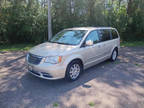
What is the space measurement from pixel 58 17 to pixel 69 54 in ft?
26.5

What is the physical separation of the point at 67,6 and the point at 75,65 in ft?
26.9

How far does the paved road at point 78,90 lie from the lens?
2.84m

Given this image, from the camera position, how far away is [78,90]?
133 inches

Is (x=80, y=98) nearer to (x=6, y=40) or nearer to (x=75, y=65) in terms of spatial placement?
(x=75, y=65)

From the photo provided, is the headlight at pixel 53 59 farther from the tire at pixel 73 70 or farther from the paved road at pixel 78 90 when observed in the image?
the paved road at pixel 78 90

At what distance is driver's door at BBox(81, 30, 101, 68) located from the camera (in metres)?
4.12

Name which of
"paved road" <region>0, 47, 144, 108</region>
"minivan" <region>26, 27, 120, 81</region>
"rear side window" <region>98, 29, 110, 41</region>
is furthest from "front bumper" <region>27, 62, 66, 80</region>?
"rear side window" <region>98, 29, 110, 41</region>

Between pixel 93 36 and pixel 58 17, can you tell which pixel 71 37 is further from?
pixel 58 17

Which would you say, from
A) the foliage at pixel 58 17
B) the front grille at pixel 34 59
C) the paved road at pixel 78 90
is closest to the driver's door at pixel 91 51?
the paved road at pixel 78 90

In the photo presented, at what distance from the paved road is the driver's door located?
A: 49cm

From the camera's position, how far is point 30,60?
3791mm

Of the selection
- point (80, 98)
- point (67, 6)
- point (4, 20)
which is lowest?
point (80, 98)

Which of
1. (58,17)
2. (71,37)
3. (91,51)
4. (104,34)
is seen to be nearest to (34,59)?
(71,37)

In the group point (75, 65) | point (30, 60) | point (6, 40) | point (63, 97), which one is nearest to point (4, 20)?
point (6, 40)
